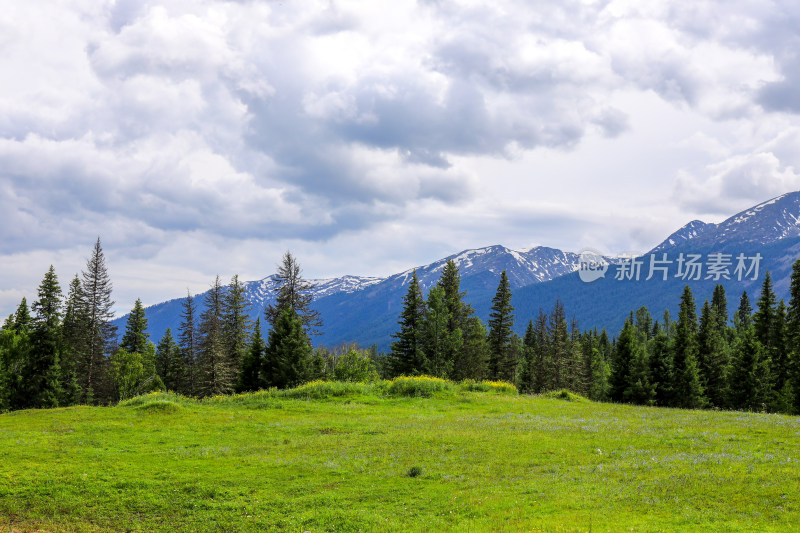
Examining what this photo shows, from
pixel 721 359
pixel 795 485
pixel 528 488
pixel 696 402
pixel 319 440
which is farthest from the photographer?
pixel 721 359

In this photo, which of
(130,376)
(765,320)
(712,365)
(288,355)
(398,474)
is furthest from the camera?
(712,365)

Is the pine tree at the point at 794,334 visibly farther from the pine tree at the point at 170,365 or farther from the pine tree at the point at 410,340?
the pine tree at the point at 170,365

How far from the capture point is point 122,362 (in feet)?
186

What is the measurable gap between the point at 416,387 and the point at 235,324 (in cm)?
3633

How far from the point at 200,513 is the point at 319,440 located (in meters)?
9.46

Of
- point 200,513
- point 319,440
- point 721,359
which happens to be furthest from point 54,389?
point 721,359

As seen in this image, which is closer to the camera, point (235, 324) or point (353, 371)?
point (353, 371)

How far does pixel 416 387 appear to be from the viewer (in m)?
40.3

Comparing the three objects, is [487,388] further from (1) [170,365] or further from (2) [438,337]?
(1) [170,365]

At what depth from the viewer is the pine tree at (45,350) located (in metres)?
55.2

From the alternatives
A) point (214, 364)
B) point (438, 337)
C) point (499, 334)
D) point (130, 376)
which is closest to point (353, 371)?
point (438, 337)

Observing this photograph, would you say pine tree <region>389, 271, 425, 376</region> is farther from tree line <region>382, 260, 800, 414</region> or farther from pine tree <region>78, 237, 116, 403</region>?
pine tree <region>78, 237, 116, 403</region>

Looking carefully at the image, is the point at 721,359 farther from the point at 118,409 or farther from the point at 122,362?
the point at 122,362

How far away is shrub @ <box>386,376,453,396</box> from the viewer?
4003 cm
